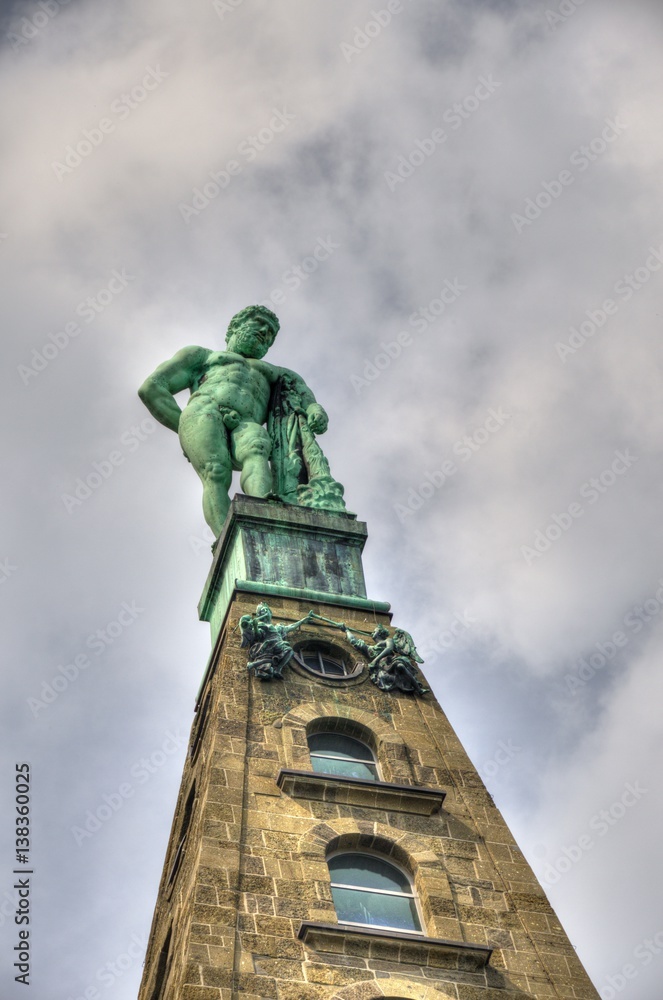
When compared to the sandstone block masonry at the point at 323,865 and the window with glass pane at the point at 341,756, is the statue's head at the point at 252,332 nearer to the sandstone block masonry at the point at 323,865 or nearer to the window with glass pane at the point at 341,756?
the sandstone block masonry at the point at 323,865

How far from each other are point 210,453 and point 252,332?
15.3 ft

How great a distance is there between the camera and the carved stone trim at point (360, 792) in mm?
27516

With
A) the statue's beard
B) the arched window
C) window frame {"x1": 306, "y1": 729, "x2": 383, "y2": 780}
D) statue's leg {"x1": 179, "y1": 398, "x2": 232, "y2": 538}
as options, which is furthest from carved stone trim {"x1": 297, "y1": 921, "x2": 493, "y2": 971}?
the statue's beard

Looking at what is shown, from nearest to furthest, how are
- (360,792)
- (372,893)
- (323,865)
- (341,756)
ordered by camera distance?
(323,865), (372,893), (360,792), (341,756)

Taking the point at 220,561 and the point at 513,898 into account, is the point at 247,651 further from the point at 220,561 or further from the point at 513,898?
the point at 513,898

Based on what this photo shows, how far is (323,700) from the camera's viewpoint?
3033cm

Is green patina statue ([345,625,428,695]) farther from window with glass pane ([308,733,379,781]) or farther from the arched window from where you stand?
the arched window

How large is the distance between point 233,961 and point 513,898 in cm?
528

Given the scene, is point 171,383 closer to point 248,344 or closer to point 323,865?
point 248,344

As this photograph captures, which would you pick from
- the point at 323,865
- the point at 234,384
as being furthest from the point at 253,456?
the point at 323,865

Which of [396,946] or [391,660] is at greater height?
[391,660]

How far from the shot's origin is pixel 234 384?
39.3 m

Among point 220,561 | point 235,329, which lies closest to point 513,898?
point 220,561

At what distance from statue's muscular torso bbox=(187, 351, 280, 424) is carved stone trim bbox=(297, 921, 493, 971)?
16740 mm
